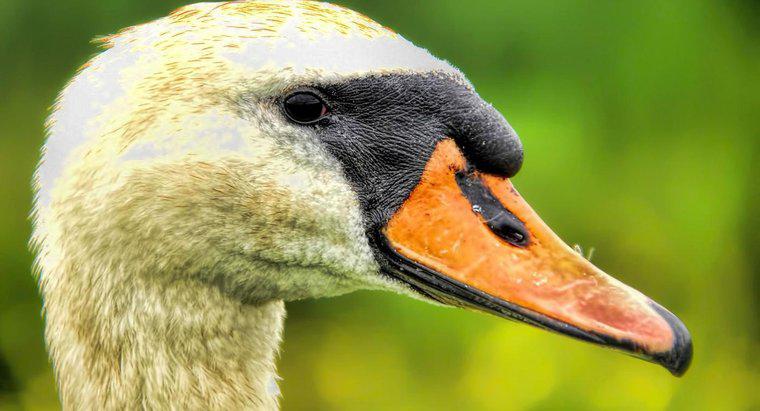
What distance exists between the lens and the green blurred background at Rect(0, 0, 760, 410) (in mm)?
3850

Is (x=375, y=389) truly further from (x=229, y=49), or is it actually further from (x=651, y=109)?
(x=229, y=49)

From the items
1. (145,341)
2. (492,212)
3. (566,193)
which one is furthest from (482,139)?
(566,193)

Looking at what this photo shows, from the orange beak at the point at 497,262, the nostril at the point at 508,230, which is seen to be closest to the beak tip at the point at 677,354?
the orange beak at the point at 497,262

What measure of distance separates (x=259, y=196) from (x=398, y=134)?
29 centimetres

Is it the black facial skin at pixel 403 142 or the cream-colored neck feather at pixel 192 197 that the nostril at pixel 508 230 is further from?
the cream-colored neck feather at pixel 192 197

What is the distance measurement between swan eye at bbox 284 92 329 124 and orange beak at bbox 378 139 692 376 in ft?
0.76

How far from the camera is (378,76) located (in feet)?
5.86

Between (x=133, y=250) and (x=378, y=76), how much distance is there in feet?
1.84

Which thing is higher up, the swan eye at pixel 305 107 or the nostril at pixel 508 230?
the swan eye at pixel 305 107

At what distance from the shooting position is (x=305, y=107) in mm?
1779

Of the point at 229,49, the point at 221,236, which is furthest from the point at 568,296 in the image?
the point at 229,49

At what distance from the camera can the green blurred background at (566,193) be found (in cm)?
385

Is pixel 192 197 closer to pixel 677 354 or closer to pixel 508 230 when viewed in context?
pixel 508 230

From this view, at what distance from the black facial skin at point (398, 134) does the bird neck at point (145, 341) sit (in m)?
0.37
